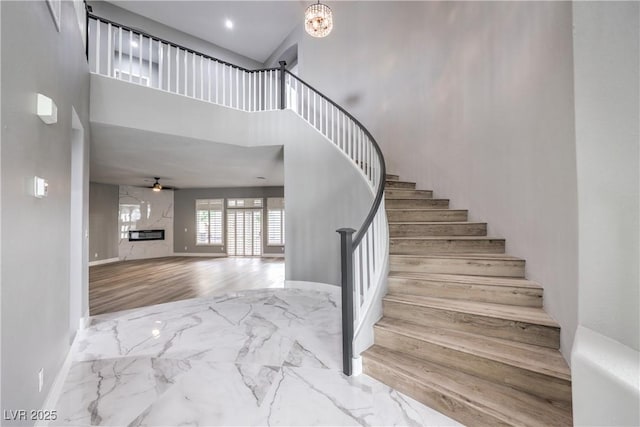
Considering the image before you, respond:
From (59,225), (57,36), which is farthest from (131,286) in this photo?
(57,36)

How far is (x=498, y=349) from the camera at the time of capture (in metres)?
1.87

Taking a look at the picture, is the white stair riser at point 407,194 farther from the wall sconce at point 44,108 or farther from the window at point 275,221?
the window at point 275,221

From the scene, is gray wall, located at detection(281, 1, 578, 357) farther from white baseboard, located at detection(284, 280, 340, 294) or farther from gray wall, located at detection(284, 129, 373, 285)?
white baseboard, located at detection(284, 280, 340, 294)

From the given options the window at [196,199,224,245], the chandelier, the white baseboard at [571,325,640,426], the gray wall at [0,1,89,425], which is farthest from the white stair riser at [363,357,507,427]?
the window at [196,199,224,245]

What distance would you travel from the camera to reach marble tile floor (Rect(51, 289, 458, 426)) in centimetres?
176

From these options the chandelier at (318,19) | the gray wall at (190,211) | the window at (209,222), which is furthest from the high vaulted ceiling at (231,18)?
the window at (209,222)

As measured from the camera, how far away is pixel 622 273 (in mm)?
703

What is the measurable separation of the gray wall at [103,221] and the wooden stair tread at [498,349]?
30.5 feet

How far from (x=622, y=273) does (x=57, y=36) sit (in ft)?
11.5

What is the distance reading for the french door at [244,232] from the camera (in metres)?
9.89

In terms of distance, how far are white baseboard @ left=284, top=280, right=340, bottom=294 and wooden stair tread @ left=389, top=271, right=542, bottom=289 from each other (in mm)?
2035

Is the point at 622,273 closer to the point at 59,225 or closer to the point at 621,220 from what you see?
the point at 621,220

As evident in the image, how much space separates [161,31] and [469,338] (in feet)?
31.3

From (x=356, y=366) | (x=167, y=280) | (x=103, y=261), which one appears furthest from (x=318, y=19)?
(x=103, y=261)
